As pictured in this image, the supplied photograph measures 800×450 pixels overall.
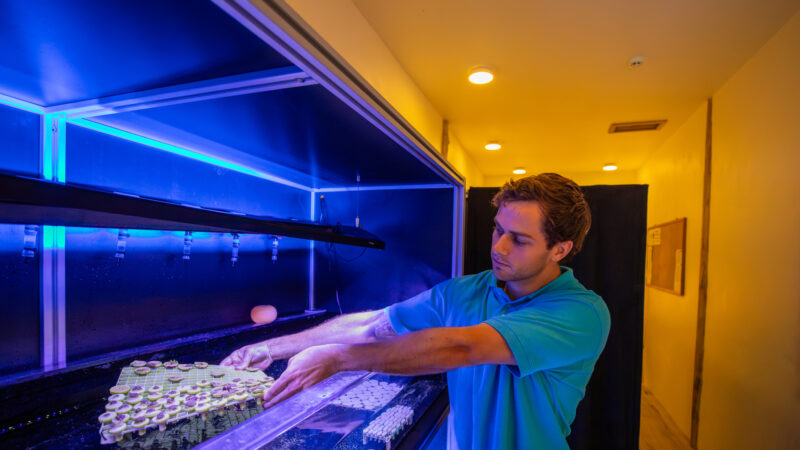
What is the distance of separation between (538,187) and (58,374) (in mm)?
1362

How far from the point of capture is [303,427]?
858 mm

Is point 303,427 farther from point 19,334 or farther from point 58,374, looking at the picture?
point 19,334

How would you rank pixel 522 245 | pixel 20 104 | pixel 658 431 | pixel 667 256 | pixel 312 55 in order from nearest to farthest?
pixel 312 55
pixel 20 104
pixel 522 245
pixel 658 431
pixel 667 256

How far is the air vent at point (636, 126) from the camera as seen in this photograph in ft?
10.4

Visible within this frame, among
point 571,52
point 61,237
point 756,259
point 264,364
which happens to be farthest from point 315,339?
point 756,259

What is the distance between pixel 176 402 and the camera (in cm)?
89

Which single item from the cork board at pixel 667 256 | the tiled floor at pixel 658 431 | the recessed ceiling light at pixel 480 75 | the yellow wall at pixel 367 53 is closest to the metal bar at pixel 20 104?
the yellow wall at pixel 367 53

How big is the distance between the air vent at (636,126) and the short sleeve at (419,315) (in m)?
2.72

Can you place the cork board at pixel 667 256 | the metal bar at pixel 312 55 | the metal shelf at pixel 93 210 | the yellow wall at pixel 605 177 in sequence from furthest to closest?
the yellow wall at pixel 605 177, the cork board at pixel 667 256, the metal shelf at pixel 93 210, the metal bar at pixel 312 55

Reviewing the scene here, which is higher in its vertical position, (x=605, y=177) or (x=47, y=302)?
(x=605, y=177)

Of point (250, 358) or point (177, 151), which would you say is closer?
point (250, 358)

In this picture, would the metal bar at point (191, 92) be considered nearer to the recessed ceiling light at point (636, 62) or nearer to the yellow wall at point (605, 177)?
the recessed ceiling light at point (636, 62)

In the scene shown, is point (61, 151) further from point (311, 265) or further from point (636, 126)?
point (636, 126)

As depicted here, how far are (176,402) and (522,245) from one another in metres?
0.99
